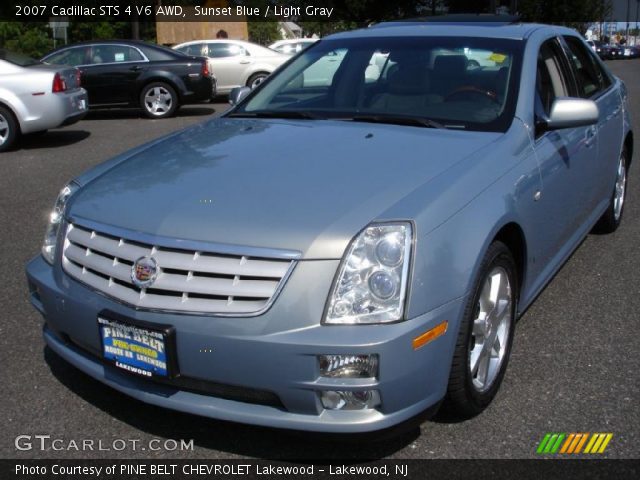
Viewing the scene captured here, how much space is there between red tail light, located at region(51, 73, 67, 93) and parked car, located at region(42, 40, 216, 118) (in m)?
3.26

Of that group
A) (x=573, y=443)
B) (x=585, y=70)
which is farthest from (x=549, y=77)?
(x=573, y=443)

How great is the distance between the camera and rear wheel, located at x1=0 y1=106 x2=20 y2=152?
1023 cm

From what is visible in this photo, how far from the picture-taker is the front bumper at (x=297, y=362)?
2.52 m

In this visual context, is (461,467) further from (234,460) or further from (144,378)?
(144,378)

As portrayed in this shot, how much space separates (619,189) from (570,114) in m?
2.37

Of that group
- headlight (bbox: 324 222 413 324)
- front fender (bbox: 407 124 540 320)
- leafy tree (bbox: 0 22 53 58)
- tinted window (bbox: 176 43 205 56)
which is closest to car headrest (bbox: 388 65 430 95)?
front fender (bbox: 407 124 540 320)

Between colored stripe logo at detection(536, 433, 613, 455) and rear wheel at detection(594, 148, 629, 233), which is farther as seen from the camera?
rear wheel at detection(594, 148, 629, 233)

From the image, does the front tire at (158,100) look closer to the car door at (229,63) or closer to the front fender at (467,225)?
the car door at (229,63)

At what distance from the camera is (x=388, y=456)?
2.89 metres

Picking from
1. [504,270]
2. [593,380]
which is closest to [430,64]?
[504,270]

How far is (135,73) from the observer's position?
1385cm

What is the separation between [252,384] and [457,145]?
4.69 feet

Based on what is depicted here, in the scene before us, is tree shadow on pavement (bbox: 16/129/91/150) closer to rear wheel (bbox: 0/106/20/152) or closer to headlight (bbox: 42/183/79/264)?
rear wheel (bbox: 0/106/20/152)

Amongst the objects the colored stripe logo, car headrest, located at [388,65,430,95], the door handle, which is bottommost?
the colored stripe logo
